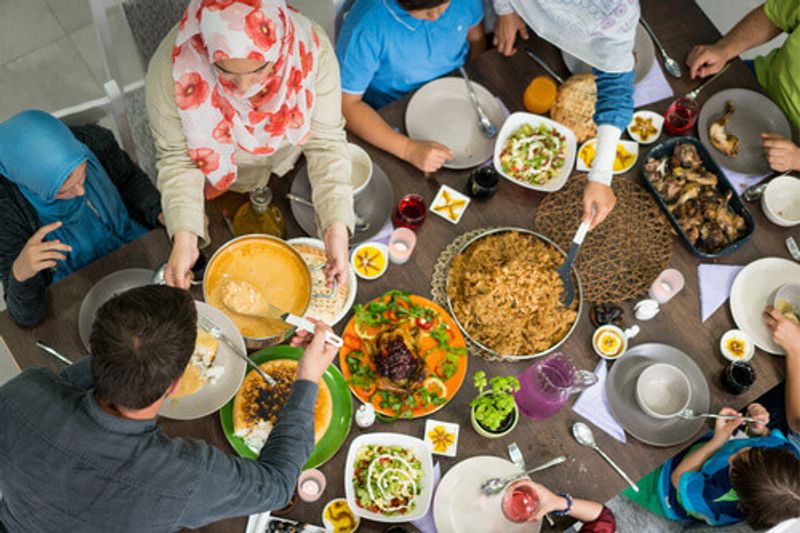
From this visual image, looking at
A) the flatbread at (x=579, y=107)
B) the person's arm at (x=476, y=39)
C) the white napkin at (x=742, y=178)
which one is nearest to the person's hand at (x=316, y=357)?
the flatbread at (x=579, y=107)

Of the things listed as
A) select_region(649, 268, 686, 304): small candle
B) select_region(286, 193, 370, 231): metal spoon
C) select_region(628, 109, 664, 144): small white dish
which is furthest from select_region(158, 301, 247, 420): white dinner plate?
select_region(628, 109, 664, 144): small white dish

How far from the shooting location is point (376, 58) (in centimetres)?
218

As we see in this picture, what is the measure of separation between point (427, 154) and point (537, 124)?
38 cm

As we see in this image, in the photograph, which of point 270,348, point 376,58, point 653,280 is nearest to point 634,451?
point 653,280

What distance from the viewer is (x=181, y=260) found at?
5.89 ft

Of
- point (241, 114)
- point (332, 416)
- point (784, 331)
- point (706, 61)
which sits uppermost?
point (241, 114)

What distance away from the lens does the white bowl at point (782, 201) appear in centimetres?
214

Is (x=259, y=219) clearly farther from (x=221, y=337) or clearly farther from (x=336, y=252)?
(x=221, y=337)

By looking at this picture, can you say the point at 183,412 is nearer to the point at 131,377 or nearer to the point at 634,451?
the point at 131,377

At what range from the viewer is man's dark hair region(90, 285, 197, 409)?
1314 millimetres

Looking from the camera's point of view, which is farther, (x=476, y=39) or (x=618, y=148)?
(x=476, y=39)

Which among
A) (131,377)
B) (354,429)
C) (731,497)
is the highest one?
(131,377)

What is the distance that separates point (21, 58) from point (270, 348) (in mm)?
2416

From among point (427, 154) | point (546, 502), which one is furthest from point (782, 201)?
point (546, 502)
